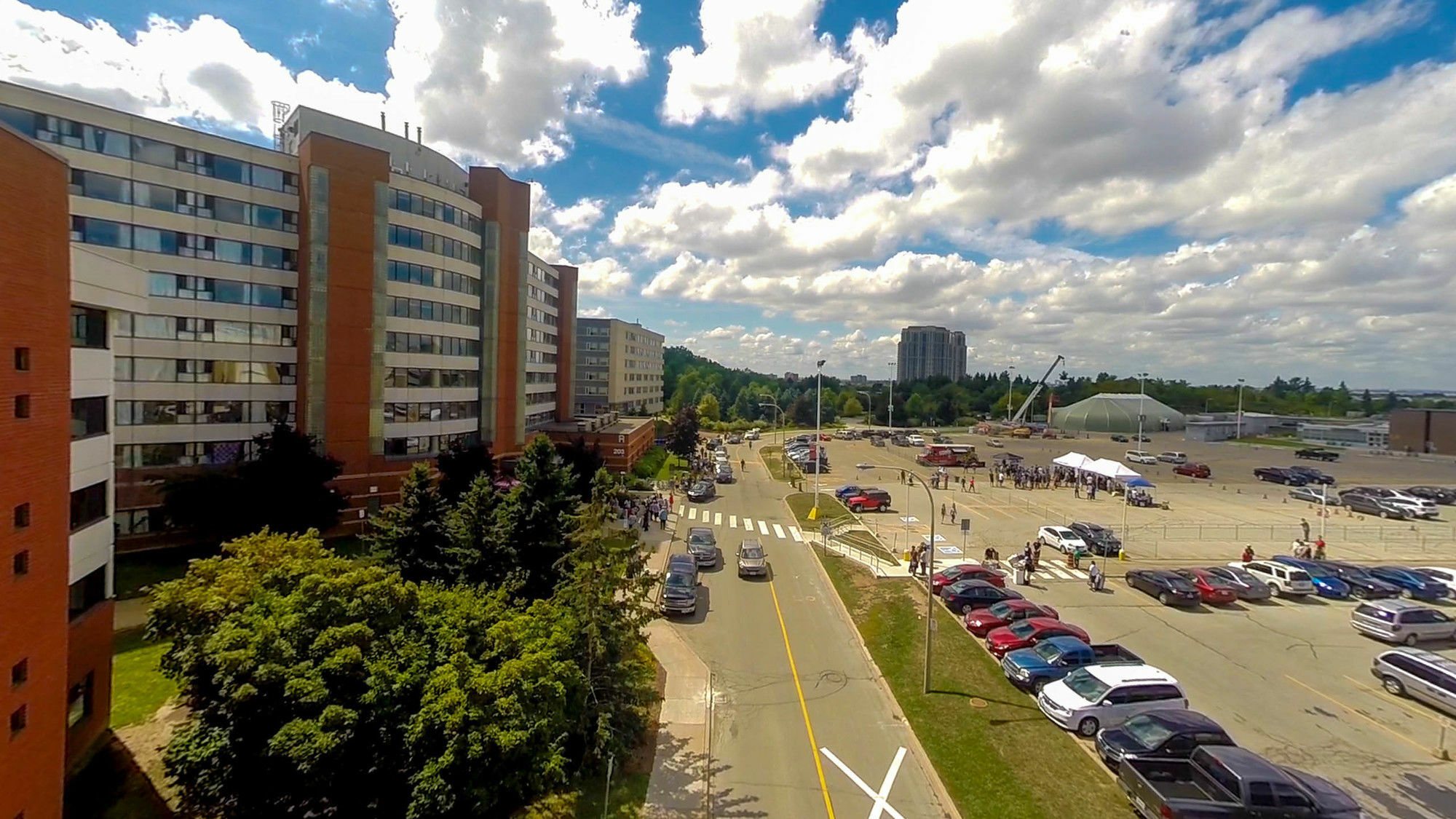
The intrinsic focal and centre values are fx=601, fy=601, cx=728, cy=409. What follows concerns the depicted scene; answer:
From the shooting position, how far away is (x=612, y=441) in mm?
51781

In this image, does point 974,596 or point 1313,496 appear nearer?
point 974,596

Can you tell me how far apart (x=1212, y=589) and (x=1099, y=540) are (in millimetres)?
7039

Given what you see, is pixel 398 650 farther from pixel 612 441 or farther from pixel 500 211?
pixel 612 441

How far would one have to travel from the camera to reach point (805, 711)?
53.1ft

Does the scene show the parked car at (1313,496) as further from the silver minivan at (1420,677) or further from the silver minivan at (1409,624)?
the silver minivan at (1420,677)

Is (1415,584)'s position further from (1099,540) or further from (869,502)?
(869,502)

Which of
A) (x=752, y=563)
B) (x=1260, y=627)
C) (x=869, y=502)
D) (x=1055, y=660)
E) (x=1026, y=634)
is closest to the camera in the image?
(x=1055, y=660)

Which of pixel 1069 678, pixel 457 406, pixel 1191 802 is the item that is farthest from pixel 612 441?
pixel 1191 802

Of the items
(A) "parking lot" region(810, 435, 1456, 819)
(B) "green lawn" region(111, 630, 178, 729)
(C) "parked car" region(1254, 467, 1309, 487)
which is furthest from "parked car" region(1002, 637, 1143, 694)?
(C) "parked car" region(1254, 467, 1309, 487)

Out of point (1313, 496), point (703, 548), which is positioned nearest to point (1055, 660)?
point (703, 548)

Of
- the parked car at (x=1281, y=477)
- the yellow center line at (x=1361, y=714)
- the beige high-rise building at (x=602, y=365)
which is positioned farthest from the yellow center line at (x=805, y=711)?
the beige high-rise building at (x=602, y=365)

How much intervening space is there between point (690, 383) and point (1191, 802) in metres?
132

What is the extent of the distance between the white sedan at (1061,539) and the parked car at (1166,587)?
4.23m

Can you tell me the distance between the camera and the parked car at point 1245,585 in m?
25.5
